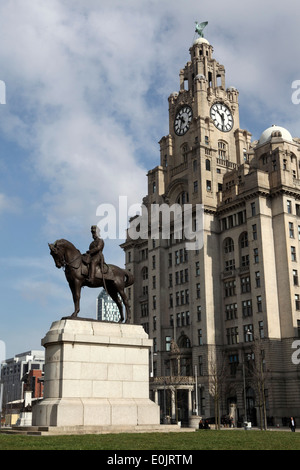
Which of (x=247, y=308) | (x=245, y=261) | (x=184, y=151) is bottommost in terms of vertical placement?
(x=247, y=308)

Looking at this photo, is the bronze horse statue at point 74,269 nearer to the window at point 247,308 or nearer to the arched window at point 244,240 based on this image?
the window at point 247,308

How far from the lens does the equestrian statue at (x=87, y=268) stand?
27.2m

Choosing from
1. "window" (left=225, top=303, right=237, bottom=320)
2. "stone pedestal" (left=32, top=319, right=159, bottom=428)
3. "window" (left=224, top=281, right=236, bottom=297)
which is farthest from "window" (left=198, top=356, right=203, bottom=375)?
"stone pedestal" (left=32, top=319, right=159, bottom=428)

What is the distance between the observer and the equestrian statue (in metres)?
27.2

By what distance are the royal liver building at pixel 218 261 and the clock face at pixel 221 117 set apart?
0.22 meters

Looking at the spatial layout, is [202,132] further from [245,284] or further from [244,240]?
[245,284]

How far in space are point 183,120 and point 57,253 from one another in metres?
87.7

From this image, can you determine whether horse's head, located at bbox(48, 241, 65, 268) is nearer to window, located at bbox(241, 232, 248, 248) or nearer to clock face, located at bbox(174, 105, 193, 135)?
window, located at bbox(241, 232, 248, 248)

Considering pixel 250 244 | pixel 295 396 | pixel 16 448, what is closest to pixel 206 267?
pixel 250 244

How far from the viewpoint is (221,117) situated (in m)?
108

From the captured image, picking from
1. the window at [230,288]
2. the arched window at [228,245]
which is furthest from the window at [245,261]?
the window at [230,288]

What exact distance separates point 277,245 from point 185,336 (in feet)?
77.1

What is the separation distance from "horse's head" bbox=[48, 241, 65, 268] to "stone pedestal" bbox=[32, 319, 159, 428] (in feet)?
9.79

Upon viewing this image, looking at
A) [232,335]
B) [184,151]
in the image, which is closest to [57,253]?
[232,335]
